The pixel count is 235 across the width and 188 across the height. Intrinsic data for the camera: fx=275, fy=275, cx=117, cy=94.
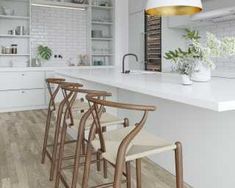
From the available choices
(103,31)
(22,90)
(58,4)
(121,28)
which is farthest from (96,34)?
(22,90)

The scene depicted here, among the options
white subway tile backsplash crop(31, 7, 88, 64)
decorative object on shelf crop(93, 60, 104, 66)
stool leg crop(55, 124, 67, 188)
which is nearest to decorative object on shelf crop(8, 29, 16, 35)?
white subway tile backsplash crop(31, 7, 88, 64)

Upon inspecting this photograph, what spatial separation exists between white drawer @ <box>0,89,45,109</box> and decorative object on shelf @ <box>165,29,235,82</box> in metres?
4.20

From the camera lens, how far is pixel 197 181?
2.24m

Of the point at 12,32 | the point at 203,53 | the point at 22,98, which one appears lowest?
the point at 22,98

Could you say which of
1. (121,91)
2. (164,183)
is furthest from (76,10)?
(164,183)

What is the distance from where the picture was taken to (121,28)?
254 inches

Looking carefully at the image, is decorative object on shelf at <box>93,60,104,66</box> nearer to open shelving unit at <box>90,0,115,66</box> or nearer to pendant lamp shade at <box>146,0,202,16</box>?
open shelving unit at <box>90,0,115,66</box>

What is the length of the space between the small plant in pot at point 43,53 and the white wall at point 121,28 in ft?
5.18

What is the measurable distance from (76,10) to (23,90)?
228cm

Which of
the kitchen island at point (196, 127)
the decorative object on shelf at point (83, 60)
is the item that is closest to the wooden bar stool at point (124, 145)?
the kitchen island at point (196, 127)

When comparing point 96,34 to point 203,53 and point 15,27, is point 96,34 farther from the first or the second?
point 203,53

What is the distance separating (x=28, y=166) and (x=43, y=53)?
11.9ft

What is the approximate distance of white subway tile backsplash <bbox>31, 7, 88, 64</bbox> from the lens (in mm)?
6105

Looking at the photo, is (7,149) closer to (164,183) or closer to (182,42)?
(164,183)
